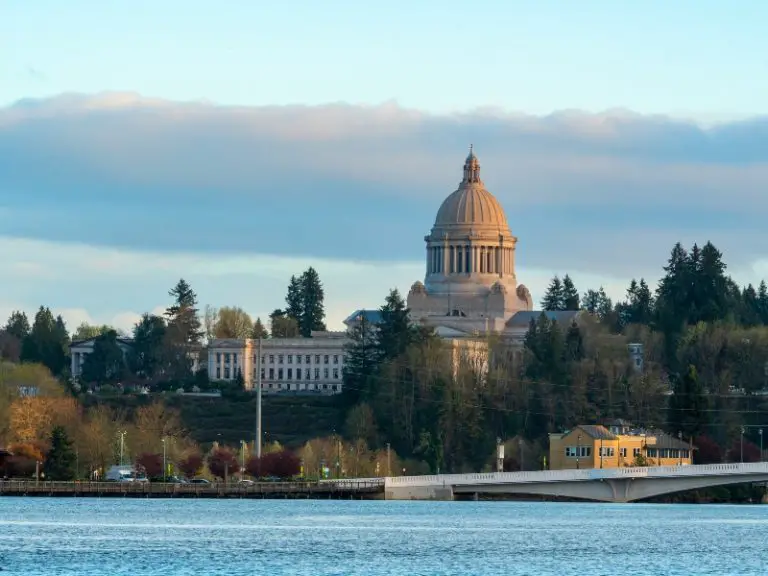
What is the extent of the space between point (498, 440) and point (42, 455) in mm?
33540

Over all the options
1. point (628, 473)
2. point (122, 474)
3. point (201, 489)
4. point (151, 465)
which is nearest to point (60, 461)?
point (122, 474)

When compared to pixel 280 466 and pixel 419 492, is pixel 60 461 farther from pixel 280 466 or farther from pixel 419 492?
pixel 419 492

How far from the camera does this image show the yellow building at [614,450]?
18962 centimetres

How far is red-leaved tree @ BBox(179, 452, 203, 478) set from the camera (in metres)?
186

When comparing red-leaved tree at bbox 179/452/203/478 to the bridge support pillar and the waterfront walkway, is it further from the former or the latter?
the bridge support pillar

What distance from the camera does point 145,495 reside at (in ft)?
538

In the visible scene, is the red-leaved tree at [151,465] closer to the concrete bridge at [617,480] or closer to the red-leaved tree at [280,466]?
the red-leaved tree at [280,466]

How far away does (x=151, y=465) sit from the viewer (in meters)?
182

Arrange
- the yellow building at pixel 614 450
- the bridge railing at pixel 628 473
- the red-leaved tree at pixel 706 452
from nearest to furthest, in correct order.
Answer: the bridge railing at pixel 628 473, the red-leaved tree at pixel 706 452, the yellow building at pixel 614 450

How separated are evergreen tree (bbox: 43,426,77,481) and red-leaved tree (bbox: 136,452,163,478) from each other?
10.0 m

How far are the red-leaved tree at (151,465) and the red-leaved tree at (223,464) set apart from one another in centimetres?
368

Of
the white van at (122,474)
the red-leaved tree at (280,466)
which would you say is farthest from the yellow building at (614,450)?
the white van at (122,474)

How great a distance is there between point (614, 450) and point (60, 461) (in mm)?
40618

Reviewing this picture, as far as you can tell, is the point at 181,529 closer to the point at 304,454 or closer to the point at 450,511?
the point at 450,511
